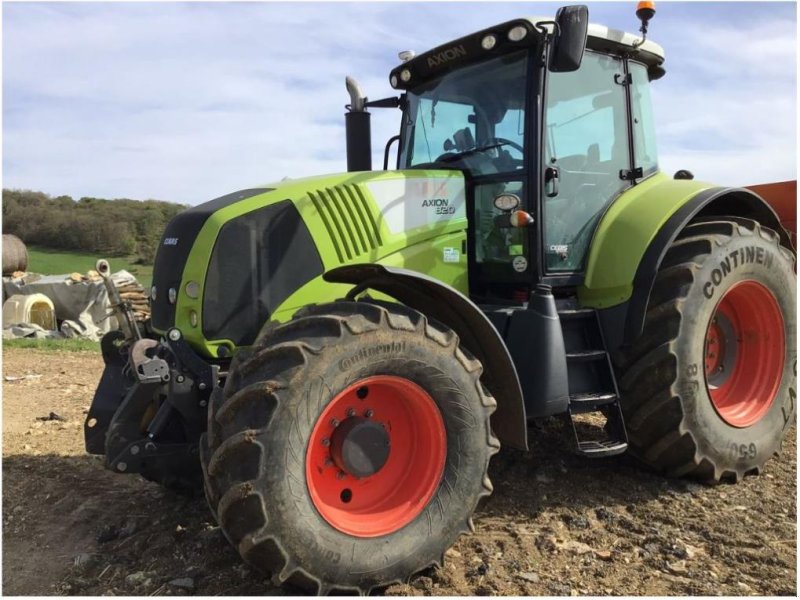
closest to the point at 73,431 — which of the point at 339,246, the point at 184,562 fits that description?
the point at 184,562

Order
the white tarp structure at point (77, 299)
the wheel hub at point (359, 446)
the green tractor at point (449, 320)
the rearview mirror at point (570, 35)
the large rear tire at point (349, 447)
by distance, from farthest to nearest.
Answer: the white tarp structure at point (77, 299), the rearview mirror at point (570, 35), the wheel hub at point (359, 446), the green tractor at point (449, 320), the large rear tire at point (349, 447)

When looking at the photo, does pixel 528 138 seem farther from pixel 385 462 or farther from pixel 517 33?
pixel 385 462

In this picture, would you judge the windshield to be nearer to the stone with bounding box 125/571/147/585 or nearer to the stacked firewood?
the stone with bounding box 125/571/147/585

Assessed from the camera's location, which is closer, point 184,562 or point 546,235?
point 184,562

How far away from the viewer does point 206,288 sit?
3.59 m

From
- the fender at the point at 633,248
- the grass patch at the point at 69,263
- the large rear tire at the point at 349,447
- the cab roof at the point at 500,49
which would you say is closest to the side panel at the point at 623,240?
the fender at the point at 633,248

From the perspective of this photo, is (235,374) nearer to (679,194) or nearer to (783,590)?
(783,590)

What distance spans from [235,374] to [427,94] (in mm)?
2532

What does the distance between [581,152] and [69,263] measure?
1993cm

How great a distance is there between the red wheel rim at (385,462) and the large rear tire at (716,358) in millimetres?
1406

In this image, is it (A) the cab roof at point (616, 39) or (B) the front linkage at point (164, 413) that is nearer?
(B) the front linkage at point (164, 413)

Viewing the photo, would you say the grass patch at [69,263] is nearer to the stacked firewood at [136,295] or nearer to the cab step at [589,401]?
the stacked firewood at [136,295]

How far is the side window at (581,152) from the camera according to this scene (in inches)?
167

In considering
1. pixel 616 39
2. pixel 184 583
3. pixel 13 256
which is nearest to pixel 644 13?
pixel 616 39
